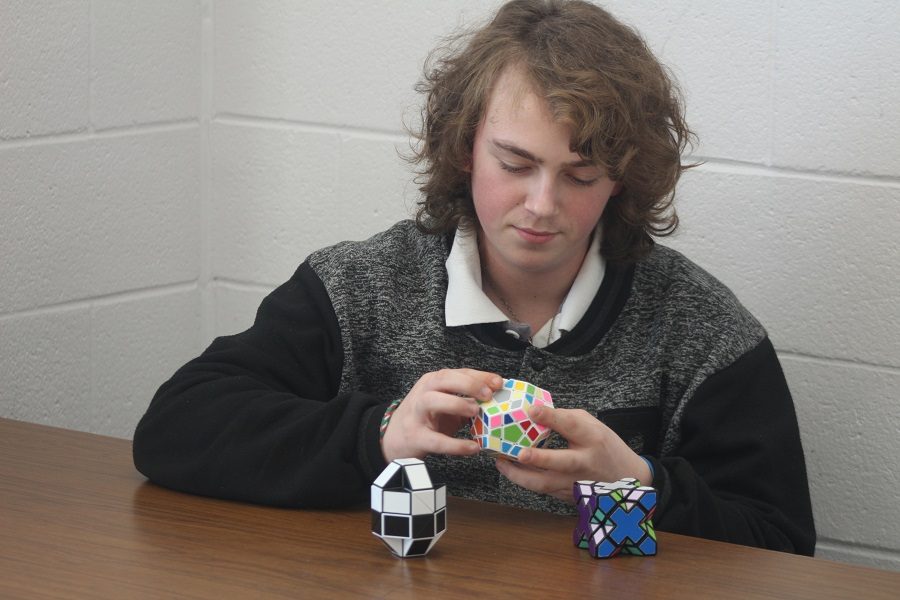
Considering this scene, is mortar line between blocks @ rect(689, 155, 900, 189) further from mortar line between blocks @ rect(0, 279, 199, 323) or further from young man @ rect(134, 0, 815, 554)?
mortar line between blocks @ rect(0, 279, 199, 323)

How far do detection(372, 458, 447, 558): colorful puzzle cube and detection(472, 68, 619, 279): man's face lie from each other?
0.40m

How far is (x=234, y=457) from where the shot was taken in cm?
128

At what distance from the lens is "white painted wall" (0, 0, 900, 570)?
5.74 feet

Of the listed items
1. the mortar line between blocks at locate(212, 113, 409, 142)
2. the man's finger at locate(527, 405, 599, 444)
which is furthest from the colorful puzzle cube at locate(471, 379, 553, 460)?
the mortar line between blocks at locate(212, 113, 409, 142)

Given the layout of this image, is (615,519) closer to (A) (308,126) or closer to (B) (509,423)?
(B) (509,423)

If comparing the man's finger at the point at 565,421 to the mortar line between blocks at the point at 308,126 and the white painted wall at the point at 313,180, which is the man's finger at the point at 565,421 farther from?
the mortar line between blocks at the point at 308,126

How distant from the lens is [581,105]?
1363mm

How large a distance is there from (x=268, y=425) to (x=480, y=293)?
13.2 inches

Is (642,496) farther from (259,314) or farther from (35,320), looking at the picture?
(35,320)

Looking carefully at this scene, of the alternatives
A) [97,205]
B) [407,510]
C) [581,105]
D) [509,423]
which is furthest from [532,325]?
[97,205]

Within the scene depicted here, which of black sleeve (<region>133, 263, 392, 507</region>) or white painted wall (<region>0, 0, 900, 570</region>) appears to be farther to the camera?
white painted wall (<region>0, 0, 900, 570</region>)

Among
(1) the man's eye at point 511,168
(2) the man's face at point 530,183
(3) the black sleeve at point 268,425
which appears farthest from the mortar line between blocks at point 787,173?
(3) the black sleeve at point 268,425

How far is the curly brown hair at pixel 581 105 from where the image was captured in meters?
1.39

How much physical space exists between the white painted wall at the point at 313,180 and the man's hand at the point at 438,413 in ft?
2.68
